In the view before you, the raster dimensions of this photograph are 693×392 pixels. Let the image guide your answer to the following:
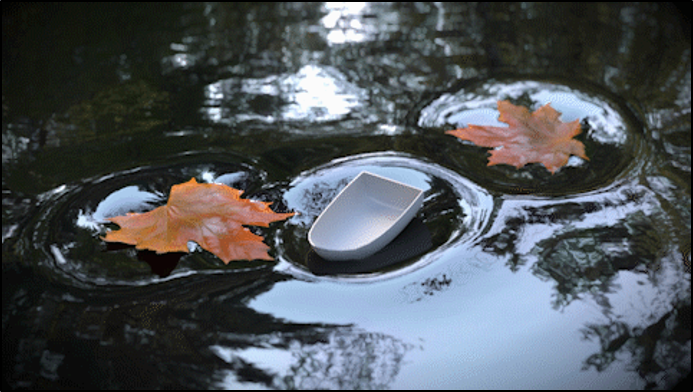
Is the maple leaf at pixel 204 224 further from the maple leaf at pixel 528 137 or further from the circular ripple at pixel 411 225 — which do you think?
the maple leaf at pixel 528 137

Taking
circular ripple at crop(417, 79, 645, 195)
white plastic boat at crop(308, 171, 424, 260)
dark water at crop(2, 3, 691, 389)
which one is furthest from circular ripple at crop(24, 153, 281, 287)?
circular ripple at crop(417, 79, 645, 195)

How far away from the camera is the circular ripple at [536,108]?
1228mm

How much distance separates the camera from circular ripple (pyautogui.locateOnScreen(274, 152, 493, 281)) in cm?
105

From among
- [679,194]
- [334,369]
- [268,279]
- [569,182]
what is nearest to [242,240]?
[268,279]

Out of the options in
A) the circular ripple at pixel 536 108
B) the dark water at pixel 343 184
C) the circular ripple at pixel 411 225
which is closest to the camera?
the dark water at pixel 343 184

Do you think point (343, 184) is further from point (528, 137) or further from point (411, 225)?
point (528, 137)

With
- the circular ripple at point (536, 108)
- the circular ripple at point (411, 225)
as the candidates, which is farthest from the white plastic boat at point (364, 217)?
the circular ripple at point (536, 108)

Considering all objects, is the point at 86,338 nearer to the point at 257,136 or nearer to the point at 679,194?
the point at 257,136

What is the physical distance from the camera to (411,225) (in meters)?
1.13

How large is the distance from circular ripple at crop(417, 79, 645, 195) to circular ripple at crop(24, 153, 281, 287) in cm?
41

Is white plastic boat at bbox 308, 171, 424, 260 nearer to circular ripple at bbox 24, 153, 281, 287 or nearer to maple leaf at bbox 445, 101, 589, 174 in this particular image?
circular ripple at bbox 24, 153, 281, 287

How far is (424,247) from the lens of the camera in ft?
3.56

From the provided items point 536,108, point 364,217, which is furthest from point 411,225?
point 536,108

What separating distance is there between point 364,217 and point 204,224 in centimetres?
29
